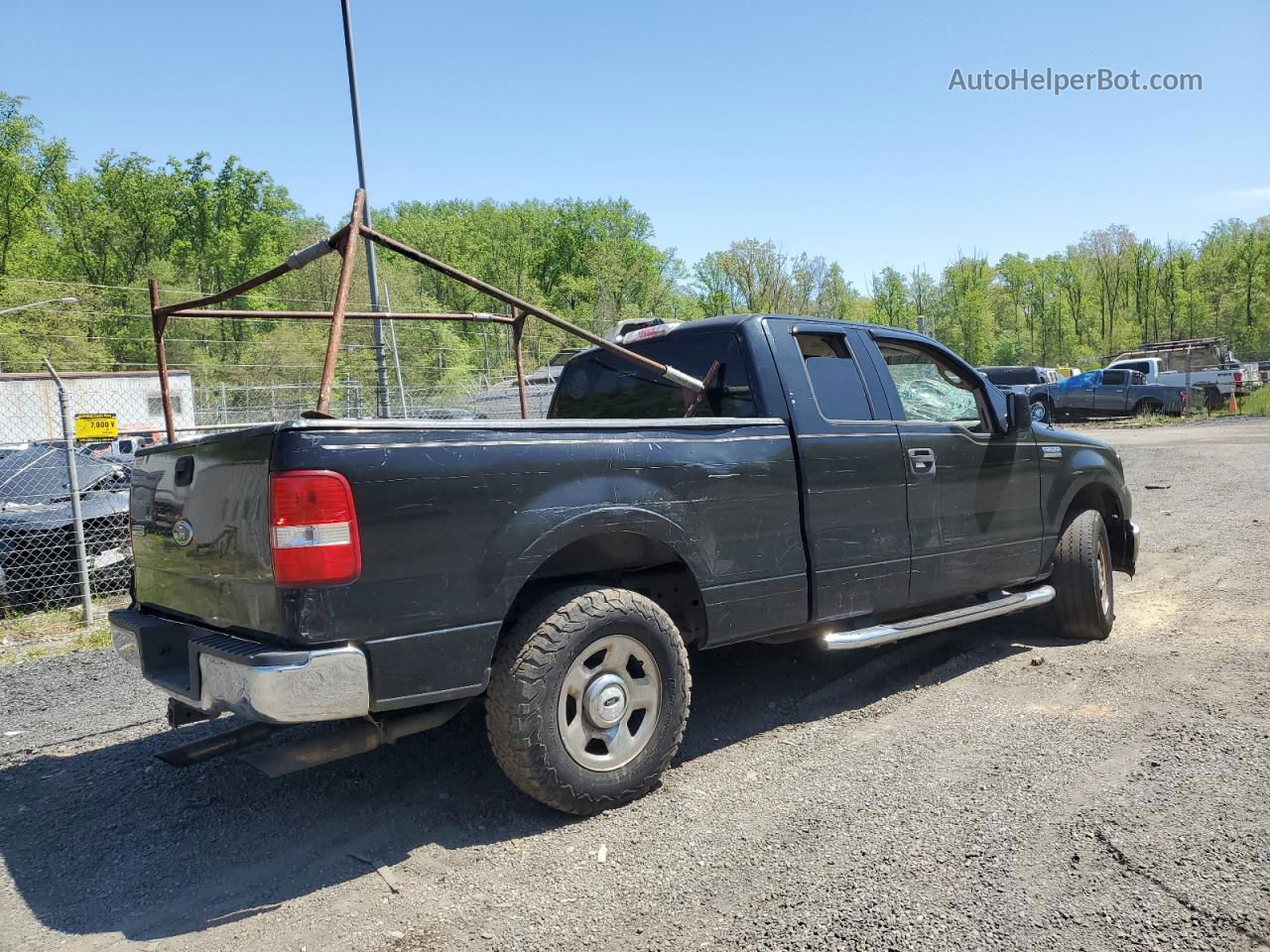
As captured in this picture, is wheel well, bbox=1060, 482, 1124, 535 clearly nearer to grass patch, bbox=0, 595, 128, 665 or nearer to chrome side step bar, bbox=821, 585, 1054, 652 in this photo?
chrome side step bar, bbox=821, 585, 1054, 652

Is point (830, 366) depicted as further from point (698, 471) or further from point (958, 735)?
point (958, 735)

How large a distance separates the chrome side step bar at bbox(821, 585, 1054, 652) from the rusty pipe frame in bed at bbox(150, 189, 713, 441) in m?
1.35

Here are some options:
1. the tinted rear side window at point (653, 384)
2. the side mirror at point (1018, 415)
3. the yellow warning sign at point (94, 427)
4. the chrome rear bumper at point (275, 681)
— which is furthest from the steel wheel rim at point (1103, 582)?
the yellow warning sign at point (94, 427)

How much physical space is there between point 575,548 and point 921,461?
203cm

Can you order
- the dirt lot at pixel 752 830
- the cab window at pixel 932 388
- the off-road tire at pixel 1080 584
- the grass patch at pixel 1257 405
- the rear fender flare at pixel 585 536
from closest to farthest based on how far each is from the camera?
1. the dirt lot at pixel 752 830
2. the rear fender flare at pixel 585 536
3. the cab window at pixel 932 388
4. the off-road tire at pixel 1080 584
5. the grass patch at pixel 1257 405

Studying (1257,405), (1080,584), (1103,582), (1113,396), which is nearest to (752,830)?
(1080,584)

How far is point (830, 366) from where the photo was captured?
4.63 m

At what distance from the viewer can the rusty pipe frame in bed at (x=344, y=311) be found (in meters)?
3.46

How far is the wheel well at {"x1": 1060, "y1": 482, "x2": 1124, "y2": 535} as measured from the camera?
19.7ft

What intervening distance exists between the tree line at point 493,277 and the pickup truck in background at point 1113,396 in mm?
11190

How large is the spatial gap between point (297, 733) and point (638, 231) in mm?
Result: 76285

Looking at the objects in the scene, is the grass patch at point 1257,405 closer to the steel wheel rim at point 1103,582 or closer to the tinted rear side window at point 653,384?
the steel wheel rim at point 1103,582

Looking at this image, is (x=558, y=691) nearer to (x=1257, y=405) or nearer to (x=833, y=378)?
(x=833, y=378)

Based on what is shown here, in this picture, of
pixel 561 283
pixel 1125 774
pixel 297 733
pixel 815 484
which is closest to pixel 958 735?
pixel 1125 774
